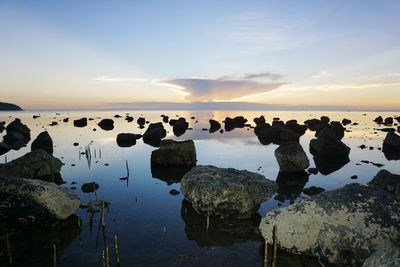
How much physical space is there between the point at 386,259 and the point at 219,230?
247 inches

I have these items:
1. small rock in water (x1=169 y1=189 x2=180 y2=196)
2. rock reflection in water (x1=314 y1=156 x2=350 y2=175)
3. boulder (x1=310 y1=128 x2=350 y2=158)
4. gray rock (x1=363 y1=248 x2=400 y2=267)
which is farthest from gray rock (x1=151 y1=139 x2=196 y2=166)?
gray rock (x1=363 y1=248 x2=400 y2=267)

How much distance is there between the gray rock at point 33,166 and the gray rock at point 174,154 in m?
7.36

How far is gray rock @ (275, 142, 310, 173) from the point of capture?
22.9m

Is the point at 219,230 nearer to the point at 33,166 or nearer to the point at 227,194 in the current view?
the point at 227,194

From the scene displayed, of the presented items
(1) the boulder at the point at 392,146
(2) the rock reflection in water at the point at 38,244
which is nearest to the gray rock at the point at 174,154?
(2) the rock reflection in water at the point at 38,244

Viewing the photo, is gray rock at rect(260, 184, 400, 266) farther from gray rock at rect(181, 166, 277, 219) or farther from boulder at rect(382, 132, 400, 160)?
boulder at rect(382, 132, 400, 160)

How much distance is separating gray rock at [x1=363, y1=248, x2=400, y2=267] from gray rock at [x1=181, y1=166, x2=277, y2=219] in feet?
21.3

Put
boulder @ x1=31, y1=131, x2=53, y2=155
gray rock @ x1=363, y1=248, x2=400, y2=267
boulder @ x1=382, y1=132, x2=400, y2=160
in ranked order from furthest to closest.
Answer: boulder @ x1=31, y1=131, x2=53, y2=155
boulder @ x1=382, y1=132, x2=400, y2=160
gray rock @ x1=363, y1=248, x2=400, y2=267

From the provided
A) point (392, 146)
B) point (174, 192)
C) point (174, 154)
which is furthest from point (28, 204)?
point (392, 146)

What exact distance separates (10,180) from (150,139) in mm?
33599

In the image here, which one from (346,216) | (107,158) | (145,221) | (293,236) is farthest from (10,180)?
(107,158)

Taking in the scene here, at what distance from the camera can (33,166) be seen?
20.6m

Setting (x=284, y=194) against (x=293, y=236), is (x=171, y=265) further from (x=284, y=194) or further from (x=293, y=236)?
(x=284, y=194)

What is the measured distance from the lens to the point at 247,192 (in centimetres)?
1358
